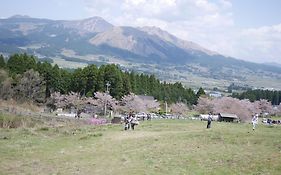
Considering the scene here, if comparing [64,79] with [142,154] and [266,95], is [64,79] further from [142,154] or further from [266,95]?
[266,95]

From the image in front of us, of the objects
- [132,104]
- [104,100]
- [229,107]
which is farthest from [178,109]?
[104,100]

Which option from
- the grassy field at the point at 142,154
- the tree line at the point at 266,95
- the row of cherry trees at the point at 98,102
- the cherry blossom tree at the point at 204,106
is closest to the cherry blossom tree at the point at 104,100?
the row of cherry trees at the point at 98,102

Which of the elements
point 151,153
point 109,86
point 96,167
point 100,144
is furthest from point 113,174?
point 109,86

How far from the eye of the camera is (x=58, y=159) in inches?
830

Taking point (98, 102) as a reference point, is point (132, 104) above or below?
below

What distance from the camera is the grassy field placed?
17.8 m

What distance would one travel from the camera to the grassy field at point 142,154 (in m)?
17.8

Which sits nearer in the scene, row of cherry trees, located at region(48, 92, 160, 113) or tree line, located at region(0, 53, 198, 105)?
row of cherry trees, located at region(48, 92, 160, 113)

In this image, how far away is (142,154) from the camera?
21.5 metres

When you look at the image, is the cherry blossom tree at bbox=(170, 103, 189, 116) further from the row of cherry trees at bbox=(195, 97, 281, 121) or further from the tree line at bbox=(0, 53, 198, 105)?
the tree line at bbox=(0, 53, 198, 105)

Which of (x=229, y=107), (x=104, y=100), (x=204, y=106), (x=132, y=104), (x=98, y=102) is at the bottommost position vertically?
(x=204, y=106)

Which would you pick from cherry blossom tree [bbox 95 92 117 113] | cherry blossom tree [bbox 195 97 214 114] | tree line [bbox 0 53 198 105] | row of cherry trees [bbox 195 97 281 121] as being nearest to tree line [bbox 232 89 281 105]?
row of cherry trees [bbox 195 97 281 121]

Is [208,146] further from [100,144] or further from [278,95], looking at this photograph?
[278,95]

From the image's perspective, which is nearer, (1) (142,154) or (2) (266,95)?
(1) (142,154)
